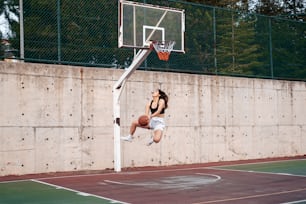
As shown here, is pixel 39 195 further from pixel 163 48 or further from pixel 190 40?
pixel 190 40

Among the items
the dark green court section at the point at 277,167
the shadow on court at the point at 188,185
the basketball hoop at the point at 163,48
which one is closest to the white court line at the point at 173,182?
the shadow on court at the point at 188,185

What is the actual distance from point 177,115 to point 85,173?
448 centimetres

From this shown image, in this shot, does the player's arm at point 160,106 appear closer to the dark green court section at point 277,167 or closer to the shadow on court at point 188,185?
the shadow on court at point 188,185

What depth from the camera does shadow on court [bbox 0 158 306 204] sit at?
10.1 meters

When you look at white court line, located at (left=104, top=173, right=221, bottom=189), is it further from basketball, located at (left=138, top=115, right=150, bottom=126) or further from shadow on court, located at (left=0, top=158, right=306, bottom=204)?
basketball, located at (left=138, top=115, right=150, bottom=126)

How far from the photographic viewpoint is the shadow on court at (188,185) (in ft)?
33.0

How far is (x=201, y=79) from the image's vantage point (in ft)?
61.9

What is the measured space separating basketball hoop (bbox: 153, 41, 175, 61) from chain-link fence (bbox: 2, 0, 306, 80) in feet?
9.07

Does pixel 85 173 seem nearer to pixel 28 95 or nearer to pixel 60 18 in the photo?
pixel 28 95

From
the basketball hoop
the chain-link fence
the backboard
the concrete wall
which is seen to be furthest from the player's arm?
the chain-link fence

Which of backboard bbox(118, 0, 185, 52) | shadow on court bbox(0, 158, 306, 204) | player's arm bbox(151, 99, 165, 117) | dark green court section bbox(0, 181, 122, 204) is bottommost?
shadow on court bbox(0, 158, 306, 204)

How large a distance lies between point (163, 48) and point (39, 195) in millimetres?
6179

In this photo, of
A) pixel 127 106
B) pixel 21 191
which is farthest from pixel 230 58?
pixel 21 191

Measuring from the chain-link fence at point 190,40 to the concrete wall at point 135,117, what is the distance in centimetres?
52
